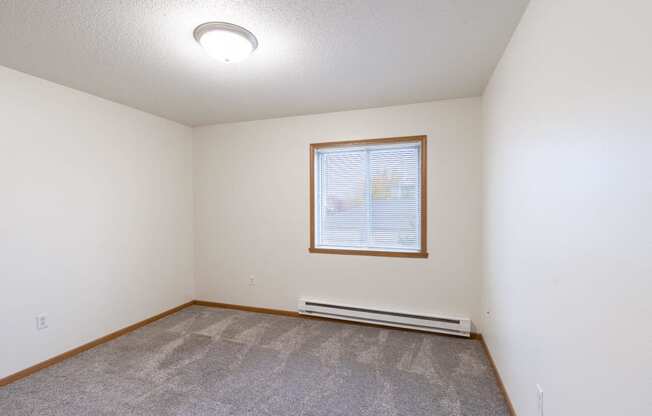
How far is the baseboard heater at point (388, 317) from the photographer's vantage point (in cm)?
295

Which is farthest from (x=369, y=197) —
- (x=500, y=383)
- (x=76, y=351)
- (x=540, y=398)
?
(x=76, y=351)

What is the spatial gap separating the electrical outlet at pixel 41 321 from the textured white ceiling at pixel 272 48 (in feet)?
6.70

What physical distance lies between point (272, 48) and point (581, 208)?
196 cm

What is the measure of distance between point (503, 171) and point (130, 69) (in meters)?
3.00

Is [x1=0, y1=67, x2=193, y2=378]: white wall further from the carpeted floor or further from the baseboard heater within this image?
the baseboard heater

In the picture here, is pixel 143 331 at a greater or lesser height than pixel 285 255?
lesser

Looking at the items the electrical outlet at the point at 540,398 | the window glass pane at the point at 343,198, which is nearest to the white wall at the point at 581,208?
the electrical outlet at the point at 540,398

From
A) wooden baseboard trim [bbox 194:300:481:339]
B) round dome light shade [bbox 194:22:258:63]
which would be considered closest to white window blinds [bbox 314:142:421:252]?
wooden baseboard trim [bbox 194:300:481:339]

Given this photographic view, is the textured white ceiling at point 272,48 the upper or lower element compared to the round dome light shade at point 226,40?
upper

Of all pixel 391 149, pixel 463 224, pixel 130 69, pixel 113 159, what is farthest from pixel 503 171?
pixel 113 159

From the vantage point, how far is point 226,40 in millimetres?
1790

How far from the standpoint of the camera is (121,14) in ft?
5.40

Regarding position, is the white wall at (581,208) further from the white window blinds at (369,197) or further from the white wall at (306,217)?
the white window blinds at (369,197)

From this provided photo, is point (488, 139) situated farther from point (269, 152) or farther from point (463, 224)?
point (269, 152)
